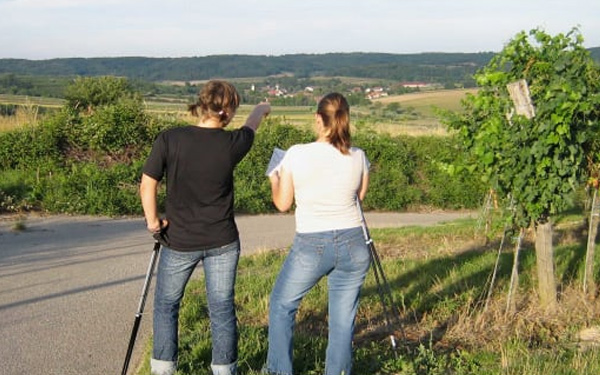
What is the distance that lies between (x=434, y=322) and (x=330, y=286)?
2465mm

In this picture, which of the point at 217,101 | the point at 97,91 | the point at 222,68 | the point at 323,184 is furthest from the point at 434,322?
the point at 222,68

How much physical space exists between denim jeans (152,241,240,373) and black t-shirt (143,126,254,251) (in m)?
0.09

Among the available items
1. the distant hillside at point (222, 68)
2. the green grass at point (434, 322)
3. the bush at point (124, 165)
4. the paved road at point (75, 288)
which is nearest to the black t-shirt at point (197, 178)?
the green grass at point (434, 322)

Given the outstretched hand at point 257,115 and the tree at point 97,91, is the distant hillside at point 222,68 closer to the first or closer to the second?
the tree at point 97,91

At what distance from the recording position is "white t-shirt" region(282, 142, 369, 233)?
4867mm

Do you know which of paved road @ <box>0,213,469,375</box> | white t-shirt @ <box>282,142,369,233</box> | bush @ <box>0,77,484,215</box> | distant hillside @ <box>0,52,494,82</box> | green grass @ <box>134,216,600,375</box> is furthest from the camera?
distant hillside @ <box>0,52,494,82</box>

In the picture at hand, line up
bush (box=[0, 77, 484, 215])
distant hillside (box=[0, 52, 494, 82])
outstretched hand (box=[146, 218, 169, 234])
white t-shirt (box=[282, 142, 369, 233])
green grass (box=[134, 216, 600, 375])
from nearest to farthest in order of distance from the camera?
white t-shirt (box=[282, 142, 369, 233]) → outstretched hand (box=[146, 218, 169, 234]) → green grass (box=[134, 216, 600, 375]) → bush (box=[0, 77, 484, 215]) → distant hillside (box=[0, 52, 494, 82])

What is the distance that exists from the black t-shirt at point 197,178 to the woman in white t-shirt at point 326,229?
33 centimetres

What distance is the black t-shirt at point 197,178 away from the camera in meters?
4.91

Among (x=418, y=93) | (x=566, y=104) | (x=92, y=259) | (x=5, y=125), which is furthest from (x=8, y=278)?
(x=418, y=93)

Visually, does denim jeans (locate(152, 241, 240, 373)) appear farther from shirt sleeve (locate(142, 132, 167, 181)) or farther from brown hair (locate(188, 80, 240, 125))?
brown hair (locate(188, 80, 240, 125))

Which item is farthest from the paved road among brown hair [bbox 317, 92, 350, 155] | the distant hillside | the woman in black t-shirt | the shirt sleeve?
the distant hillside

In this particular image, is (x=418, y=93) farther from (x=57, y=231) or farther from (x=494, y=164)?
(x=494, y=164)

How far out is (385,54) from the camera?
81562mm
